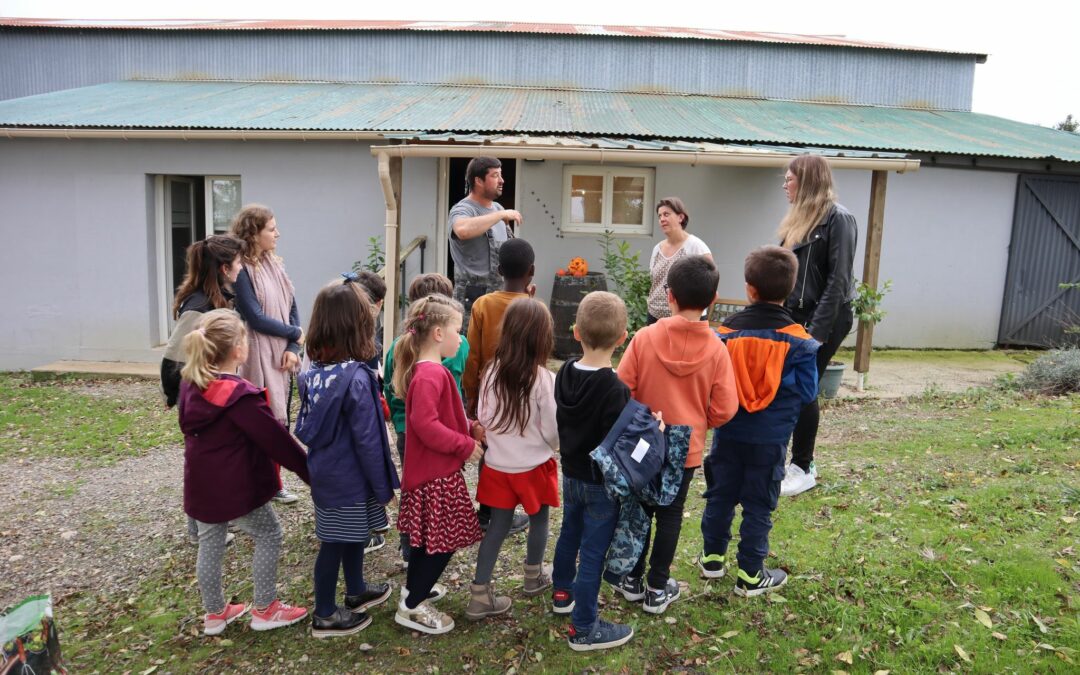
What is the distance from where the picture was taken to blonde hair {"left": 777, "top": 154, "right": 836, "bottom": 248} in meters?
3.66

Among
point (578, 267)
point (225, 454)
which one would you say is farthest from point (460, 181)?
point (225, 454)

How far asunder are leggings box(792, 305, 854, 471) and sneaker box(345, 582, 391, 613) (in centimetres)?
225

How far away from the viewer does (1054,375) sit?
6824mm

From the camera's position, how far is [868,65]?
448 inches

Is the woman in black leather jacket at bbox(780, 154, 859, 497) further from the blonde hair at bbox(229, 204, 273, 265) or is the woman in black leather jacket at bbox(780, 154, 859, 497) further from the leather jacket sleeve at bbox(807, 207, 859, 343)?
the blonde hair at bbox(229, 204, 273, 265)

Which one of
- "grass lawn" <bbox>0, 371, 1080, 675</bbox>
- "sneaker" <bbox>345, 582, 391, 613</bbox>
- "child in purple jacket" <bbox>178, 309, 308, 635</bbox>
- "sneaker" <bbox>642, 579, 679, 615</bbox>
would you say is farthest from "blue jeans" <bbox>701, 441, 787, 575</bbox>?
"child in purple jacket" <bbox>178, 309, 308, 635</bbox>

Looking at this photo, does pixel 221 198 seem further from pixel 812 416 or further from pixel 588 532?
pixel 588 532

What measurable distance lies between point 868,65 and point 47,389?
39.8 ft

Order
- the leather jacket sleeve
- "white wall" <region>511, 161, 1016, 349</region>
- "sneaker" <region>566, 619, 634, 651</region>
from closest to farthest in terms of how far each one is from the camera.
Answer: "sneaker" <region>566, 619, 634, 651</region> → the leather jacket sleeve → "white wall" <region>511, 161, 1016, 349</region>

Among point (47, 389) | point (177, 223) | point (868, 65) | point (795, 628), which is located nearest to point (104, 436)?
point (47, 389)

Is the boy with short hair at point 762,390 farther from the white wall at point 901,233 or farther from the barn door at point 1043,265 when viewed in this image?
the barn door at point 1043,265

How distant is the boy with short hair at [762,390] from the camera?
9.34ft

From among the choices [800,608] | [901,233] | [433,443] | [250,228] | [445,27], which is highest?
[445,27]

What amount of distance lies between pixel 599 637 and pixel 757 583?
77cm
